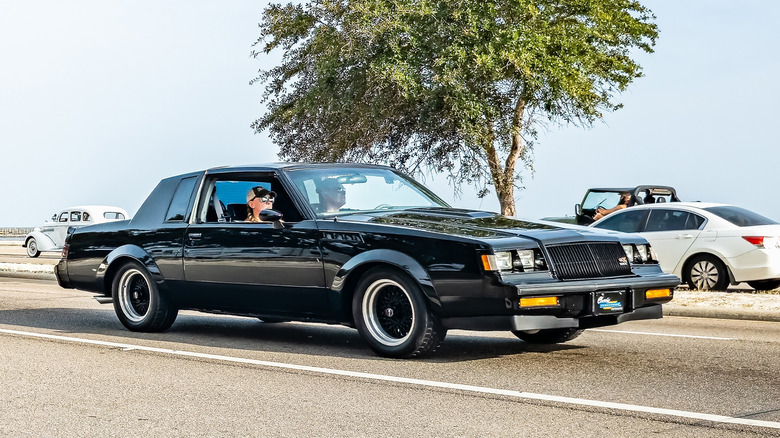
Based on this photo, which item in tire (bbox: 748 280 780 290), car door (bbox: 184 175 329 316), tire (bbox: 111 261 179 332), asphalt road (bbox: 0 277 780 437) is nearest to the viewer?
asphalt road (bbox: 0 277 780 437)

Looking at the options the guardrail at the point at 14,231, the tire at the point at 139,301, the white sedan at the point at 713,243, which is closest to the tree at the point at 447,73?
the white sedan at the point at 713,243

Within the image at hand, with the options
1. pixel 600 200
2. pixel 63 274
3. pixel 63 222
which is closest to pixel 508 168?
pixel 600 200

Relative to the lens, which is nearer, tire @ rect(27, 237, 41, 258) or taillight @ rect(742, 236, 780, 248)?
taillight @ rect(742, 236, 780, 248)

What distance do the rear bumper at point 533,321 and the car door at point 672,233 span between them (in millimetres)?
7940

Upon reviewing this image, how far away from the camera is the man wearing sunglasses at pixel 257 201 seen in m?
9.38

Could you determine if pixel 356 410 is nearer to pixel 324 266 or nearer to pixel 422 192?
pixel 324 266

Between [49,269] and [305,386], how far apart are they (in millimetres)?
17359

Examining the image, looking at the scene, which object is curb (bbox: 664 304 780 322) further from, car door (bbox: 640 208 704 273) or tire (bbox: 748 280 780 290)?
A: tire (bbox: 748 280 780 290)

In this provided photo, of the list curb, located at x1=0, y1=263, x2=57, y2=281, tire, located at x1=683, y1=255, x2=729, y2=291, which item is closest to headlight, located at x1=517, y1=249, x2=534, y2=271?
tire, located at x1=683, y1=255, x2=729, y2=291

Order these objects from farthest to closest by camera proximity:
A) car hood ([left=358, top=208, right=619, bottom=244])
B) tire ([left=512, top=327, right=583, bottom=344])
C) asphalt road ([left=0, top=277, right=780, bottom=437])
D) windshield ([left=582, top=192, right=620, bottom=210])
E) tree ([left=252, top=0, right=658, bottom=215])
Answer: tree ([left=252, top=0, right=658, bottom=215]) → windshield ([left=582, top=192, right=620, bottom=210]) → tire ([left=512, top=327, right=583, bottom=344]) → car hood ([left=358, top=208, right=619, bottom=244]) → asphalt road ([left=0, top=277, right=780, bottom=437])

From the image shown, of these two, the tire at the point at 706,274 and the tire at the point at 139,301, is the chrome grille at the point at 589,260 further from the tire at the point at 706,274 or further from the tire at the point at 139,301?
the tire at the point at 706,274

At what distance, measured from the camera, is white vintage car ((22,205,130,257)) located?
1350 inches

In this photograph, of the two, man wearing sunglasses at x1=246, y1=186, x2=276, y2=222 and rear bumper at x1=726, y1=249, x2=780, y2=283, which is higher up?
man wearing sunglasses at x1=246, y1=186, x2=276, y2=222

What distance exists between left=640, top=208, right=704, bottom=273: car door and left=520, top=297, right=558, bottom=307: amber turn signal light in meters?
8.70
